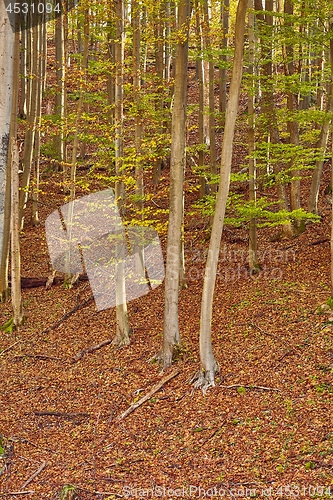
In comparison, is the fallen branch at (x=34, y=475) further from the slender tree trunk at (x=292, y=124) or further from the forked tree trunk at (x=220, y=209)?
the slender tree trunk at (x=292, y=124)

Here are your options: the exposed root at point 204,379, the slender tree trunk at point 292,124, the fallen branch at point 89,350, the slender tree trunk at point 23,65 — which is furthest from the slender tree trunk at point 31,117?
the exposed root at point 204,379

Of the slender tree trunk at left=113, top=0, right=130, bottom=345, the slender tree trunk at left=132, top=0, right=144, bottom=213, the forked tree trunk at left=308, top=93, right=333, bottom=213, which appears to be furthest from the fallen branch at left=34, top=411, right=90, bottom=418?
the forked tree trunk at left=308, top=93, right=333, bottom=213

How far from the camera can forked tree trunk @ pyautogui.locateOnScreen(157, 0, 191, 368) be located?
8.65 meters

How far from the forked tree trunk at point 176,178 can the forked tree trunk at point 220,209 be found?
0.96 m

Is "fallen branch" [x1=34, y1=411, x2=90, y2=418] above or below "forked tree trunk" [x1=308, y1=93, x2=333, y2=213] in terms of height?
below

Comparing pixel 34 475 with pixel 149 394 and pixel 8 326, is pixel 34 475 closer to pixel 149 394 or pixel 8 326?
pixel 149 394

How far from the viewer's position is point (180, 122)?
28.9 ft

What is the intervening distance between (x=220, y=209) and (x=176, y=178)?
135 centimetres

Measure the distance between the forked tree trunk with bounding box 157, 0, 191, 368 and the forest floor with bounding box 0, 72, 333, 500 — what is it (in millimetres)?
609

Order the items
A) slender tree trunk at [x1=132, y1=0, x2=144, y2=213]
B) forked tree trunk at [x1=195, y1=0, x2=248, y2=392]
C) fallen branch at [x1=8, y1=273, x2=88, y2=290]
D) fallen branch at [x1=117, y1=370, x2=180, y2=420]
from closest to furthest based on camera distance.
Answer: forked tree trunk at [x1=195, y1=0, x2=248, y2=392], fallen branch at [x1=117, y1=370, x2=180, y2=420], slender tree trunk at [x1=132, y1=0, x2=144, y2=213], fallen branch at [x1=8, y1=273, x2=88, y2=290]

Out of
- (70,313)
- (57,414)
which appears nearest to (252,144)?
(70,313)

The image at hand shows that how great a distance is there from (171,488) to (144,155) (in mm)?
6408

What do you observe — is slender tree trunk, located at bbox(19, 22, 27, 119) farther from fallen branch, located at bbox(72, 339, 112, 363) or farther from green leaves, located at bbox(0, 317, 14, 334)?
fallen branch, located at bbox(72, 339, 112, 363)

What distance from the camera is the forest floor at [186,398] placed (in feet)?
21.2
